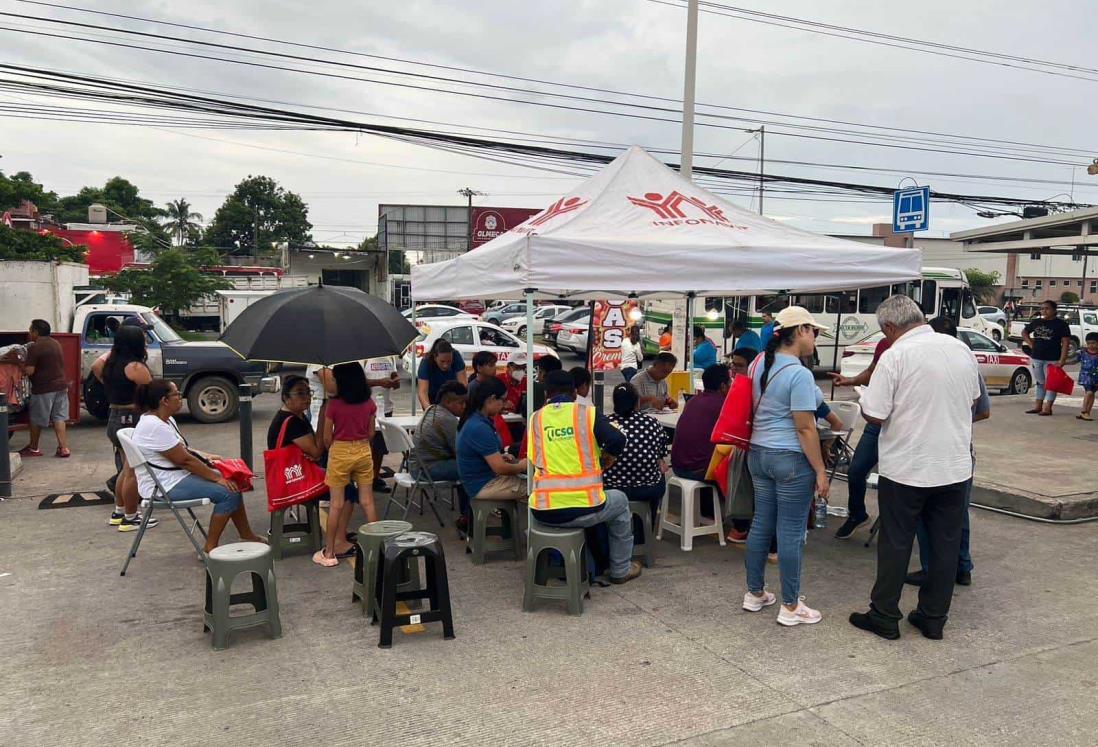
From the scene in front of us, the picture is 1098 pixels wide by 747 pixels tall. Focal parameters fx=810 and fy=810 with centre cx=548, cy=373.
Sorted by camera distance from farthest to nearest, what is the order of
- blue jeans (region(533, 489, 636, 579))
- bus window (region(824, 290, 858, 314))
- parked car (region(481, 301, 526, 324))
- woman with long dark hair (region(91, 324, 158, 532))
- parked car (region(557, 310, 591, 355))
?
parked car (region(481, 301, 526, 324))
parked car (region(557, 310, 591, 355))
bus window (region(824, 290, 858, 314))
woman with long dark hair (region(91, 324, 158, 532))
blue jeans (region(533, 489, 636, 579))

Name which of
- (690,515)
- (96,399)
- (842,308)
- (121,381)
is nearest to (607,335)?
(690,515)

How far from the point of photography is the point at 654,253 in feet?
18.9

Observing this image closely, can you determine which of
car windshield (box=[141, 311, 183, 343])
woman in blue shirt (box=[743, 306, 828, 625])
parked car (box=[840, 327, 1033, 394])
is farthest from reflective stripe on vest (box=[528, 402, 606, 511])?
parked car (box=[840, 327, 1033, 394])

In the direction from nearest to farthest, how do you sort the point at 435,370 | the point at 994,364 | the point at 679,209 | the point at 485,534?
the point at 485,534 < the point at 679,209 < the point at 435,370 < the point at 994,364

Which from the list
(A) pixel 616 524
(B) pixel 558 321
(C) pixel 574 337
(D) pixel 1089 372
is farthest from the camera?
(B) pixel 558 321

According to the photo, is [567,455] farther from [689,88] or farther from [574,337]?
[574,337]

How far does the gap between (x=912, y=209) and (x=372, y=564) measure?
770cm

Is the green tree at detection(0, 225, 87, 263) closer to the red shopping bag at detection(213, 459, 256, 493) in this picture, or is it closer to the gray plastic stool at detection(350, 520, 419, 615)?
the red shopping bag at detection(213, 459, 256, 493)

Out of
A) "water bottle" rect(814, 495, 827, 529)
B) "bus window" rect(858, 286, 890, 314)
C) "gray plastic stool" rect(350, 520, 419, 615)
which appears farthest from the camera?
"bus window" rect(858, 286, 890, 314)

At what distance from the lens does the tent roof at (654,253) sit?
217 inches

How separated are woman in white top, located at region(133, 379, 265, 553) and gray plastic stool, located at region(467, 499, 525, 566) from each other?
1.73 m

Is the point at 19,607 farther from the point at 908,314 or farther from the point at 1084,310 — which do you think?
the point at 1084,310

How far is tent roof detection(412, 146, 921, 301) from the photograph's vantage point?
5.50 metres

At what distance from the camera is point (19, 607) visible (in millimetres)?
5000
